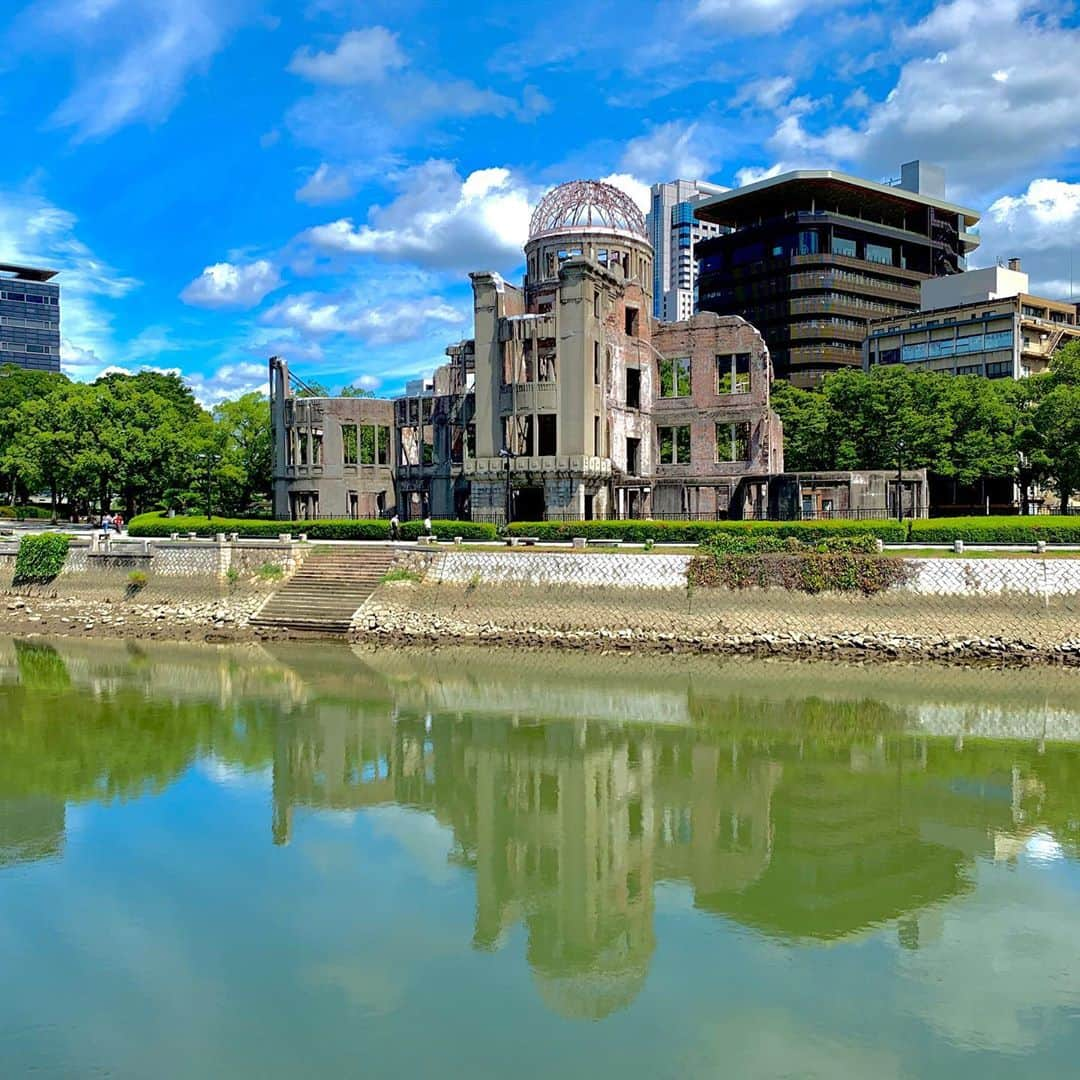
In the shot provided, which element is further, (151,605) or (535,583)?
(151,605)

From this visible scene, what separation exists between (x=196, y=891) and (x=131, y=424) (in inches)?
2156

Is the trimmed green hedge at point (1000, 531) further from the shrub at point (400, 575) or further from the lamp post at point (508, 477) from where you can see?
the lamp post at point (508, 477)

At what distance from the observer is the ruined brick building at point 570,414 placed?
50.8m

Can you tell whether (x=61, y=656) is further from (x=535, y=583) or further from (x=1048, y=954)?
(x=1048, y=954)

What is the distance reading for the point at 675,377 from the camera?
58312mm

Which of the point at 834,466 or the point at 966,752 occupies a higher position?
the point at 834,466

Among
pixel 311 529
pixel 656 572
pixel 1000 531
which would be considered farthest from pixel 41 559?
pixel 1000 531

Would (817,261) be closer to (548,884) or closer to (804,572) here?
(804,572)

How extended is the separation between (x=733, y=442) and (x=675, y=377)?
5.51 meters

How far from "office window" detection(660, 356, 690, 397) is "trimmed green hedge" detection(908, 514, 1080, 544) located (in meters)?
22.5

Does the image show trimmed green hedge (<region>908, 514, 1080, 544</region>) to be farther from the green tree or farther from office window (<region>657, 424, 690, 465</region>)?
the green tree

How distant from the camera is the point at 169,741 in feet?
83.6

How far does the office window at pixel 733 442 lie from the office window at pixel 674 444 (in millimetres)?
1944

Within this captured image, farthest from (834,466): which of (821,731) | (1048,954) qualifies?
(1048,954)
